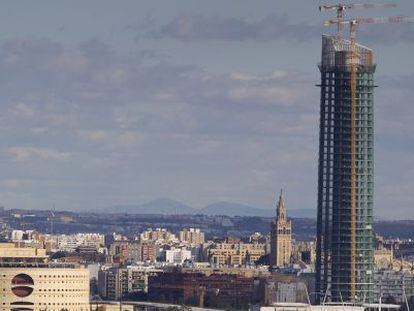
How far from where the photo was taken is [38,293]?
14662cm

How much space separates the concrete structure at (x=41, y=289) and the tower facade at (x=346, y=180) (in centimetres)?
1433

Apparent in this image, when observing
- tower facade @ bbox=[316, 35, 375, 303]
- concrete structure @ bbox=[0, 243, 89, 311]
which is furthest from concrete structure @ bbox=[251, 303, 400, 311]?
concrete structure @ bbox=[0, 243, 89, 311]

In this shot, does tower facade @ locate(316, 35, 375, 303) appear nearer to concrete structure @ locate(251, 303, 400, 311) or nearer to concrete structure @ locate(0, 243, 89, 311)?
concrete structure @ locate(251, 303, 400, 311)

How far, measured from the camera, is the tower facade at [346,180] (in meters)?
152

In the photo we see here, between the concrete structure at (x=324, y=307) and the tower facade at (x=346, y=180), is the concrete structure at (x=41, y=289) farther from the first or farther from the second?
the tower facade at (x=346, y=180)

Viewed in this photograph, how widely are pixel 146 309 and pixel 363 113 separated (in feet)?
Result: 61.9

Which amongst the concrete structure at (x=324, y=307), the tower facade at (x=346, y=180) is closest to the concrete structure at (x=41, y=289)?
the concrete structure at (x=324, y=307)

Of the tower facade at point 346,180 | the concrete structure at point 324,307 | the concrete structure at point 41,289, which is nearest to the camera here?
the concrete structure at point 324,307

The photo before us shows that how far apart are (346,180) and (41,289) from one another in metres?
19.1

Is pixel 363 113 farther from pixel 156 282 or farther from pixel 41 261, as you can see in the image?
Answer: pixel 156 282

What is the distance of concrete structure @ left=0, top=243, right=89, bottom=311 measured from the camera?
14638 centimetres

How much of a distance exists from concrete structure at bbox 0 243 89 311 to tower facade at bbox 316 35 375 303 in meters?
14.3

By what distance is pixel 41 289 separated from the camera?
481 feet

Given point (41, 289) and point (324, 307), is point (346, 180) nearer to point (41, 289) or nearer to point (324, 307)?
point (41, 289)
